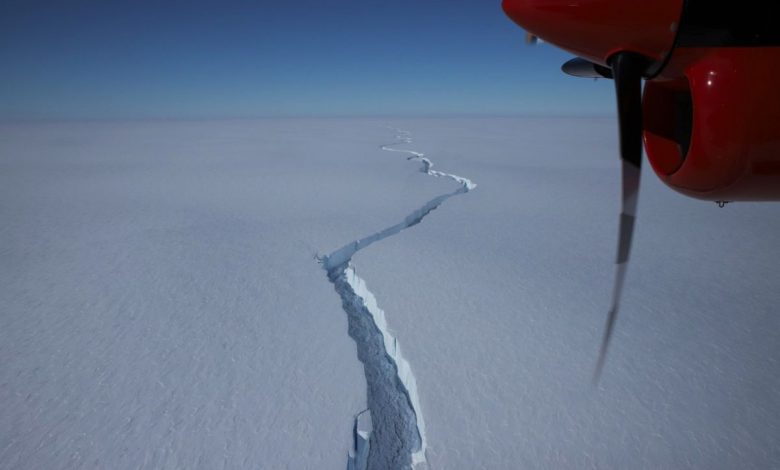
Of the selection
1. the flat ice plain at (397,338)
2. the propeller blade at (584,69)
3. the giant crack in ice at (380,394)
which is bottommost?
the giant crack in ice at (380,394)

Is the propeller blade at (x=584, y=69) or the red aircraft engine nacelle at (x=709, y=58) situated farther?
the propeller blade at (x=584, y=69)

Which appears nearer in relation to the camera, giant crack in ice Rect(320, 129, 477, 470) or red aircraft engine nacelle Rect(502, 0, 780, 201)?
red aircraft engine nacelle Rect(502, 0, 780, 201)


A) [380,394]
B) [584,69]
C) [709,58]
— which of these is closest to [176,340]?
[380,394]

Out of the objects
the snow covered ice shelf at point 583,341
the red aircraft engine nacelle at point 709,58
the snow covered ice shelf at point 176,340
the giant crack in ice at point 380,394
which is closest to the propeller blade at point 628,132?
the red aircraft engine nacelle at point 709,58

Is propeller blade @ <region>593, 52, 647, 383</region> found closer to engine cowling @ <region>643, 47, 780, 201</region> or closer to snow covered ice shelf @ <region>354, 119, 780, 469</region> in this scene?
engine cowling @ <region>643, 47, 780, 201</region>

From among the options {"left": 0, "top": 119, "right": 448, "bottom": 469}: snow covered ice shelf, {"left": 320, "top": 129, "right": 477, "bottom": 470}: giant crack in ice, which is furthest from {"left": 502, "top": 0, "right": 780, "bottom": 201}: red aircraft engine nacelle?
{"left": 0, "top": 119, "right": 448, "bottom": 469}: snow covered ice shelf

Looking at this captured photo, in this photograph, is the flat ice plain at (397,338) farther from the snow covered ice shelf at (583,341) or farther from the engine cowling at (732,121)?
the engine cowling at (732,121)

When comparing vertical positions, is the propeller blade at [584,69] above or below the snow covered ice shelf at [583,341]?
above
